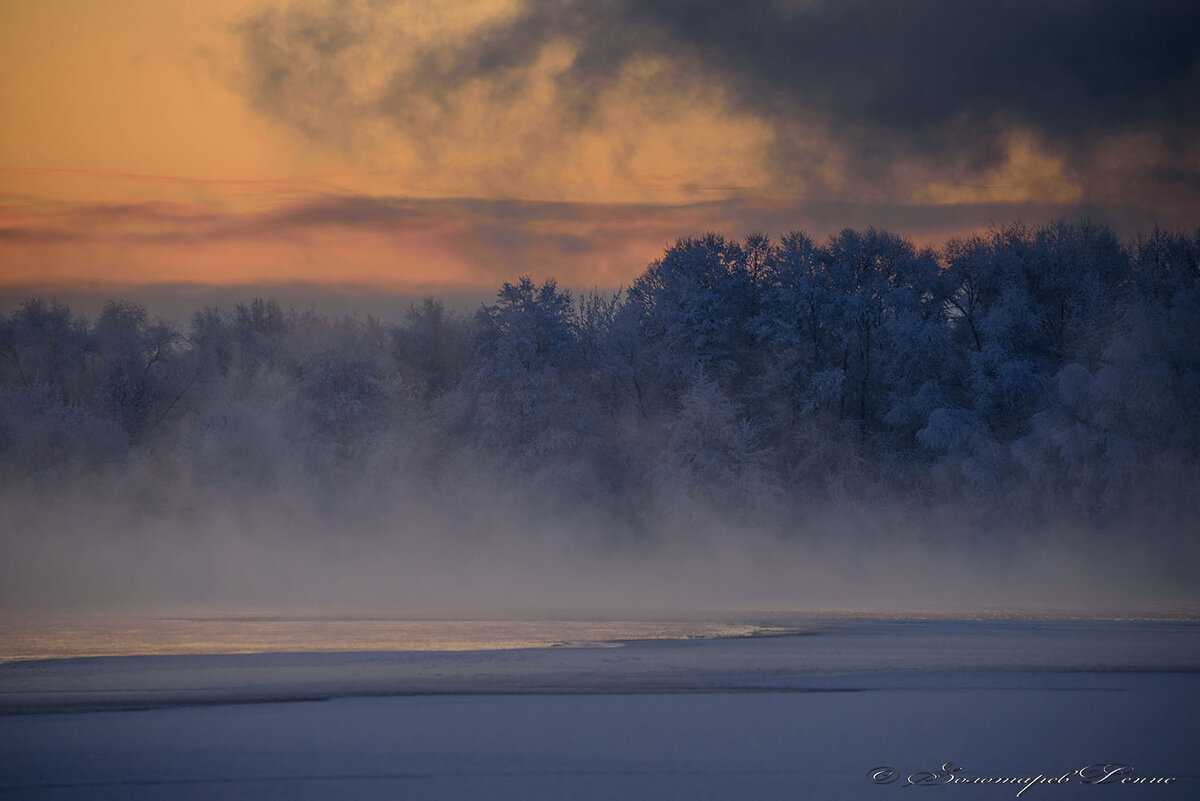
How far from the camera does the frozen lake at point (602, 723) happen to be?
47.8 ft

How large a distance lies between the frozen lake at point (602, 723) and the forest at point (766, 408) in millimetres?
27266

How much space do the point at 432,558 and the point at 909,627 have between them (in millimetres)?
32503

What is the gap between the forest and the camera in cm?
4994

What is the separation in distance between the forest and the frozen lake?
27.3 meters

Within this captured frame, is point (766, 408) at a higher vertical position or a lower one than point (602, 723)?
higher

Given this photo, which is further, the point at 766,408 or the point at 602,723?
the point at 766,408

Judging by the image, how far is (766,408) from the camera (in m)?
61.0

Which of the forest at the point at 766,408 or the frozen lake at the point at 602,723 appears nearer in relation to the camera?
the frozen lake at the point at 602,723

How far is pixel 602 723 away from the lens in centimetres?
1758

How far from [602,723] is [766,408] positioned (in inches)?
1752

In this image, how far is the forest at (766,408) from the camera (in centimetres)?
4994

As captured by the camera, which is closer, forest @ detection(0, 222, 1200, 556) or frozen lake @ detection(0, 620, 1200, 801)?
frozen lake @ detection(0, 620, 1200, 801)

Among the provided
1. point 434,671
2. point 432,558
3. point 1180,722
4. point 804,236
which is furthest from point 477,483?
point 1180,722

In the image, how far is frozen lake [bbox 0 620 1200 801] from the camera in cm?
1458
